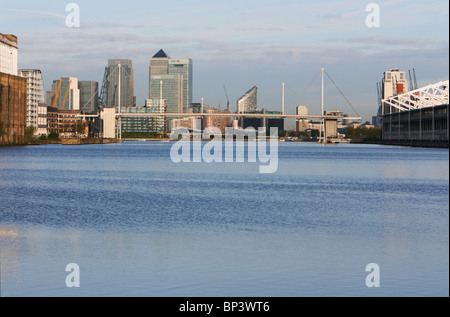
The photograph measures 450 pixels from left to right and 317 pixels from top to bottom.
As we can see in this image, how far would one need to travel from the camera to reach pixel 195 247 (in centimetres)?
1603

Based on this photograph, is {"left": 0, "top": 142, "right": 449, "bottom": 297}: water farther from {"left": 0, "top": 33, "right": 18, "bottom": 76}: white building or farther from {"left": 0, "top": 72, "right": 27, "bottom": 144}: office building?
{"left": 0, "top": 33, "right": 18, "bottom": 76}: white building

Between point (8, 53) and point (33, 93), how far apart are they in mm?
56087

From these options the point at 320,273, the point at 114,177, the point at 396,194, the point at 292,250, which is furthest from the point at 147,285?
the point at 114,177

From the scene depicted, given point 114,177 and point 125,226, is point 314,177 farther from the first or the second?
point 125,226

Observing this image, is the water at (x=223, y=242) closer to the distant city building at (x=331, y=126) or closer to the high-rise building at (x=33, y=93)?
the distant city building at (x=331, y=126)

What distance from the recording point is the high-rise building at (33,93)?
167875mm

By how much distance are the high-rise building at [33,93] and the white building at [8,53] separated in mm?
45532

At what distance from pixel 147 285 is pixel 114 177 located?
3439 centimetres

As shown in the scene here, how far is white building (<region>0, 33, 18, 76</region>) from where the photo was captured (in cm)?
11418

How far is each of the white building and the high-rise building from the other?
45532mm

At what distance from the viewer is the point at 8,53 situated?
11750cm
